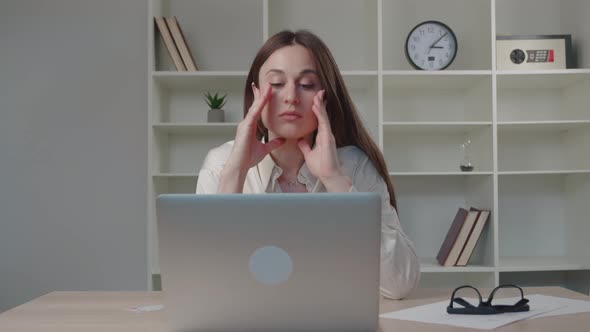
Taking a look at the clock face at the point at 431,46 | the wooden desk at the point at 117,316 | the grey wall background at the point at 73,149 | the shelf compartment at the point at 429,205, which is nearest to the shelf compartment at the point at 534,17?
the clock face at the point at 431,46

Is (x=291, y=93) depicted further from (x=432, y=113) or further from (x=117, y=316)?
(x=432, y=113)

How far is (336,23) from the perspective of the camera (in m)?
3.40

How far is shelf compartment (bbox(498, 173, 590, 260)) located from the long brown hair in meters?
1.71

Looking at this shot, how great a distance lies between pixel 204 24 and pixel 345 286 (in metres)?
2.65

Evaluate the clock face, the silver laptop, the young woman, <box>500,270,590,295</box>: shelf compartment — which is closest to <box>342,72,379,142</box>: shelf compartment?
the clock face

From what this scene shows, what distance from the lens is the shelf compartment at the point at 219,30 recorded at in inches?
132

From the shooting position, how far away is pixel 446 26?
10.5ft

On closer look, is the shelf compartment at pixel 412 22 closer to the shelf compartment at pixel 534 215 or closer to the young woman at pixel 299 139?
the shelf compartment at pixel 534 215

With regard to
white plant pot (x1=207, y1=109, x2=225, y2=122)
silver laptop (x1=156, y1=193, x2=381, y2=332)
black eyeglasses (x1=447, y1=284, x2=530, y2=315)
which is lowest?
black eyeglasses (x1=447, y1=284, x2=530, y2=315)

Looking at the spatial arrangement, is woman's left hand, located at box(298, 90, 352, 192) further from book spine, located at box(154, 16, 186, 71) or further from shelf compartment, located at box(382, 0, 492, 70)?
shelf compartment, located at box(382, 0, 492, 70)

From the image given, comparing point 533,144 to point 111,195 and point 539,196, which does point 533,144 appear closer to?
point 539,196

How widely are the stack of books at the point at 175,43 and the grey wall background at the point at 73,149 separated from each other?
38cm

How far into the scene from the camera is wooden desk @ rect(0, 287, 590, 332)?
43.2 inches

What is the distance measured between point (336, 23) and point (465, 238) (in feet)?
4.28
